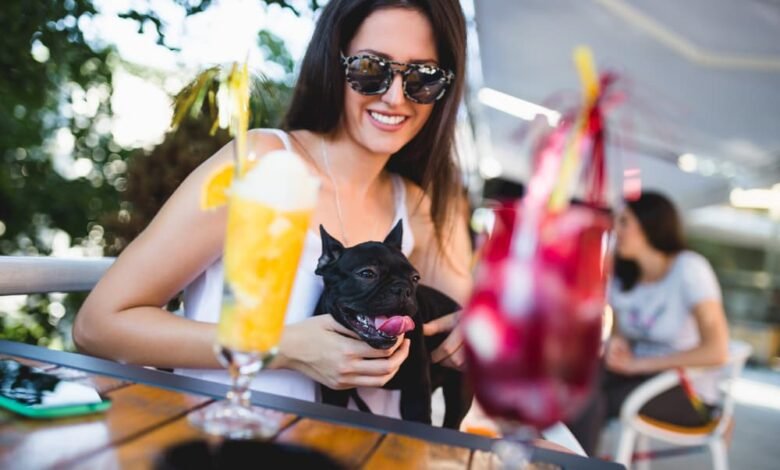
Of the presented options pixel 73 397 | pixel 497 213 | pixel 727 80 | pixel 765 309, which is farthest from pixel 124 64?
pixel 765 309

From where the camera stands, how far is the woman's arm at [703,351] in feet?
11.3

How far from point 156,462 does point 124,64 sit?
7.43 ft

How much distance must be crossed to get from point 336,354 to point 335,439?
0.45 metres

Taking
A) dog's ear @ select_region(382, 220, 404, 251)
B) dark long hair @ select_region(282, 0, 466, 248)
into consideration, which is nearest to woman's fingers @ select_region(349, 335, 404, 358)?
dog's ear @ select_region(382, 220, 404, 251)

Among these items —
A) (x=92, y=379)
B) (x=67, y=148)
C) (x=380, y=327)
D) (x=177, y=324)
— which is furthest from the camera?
(x=67, y=148)

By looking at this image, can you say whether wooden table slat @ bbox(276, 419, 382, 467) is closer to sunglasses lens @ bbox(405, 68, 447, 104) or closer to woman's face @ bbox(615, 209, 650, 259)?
sunglasses lens @ bbox(405, 68, 447, 104)

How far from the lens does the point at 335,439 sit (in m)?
0.94

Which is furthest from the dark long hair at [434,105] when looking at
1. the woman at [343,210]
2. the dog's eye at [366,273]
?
the dog's eye at [366,273]

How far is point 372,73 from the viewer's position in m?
1.68

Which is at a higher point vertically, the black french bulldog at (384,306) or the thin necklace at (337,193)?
the thin necklace at (337,193)

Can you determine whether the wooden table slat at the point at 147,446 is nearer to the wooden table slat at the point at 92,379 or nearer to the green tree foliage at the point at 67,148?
the wooden table slat at the point at 92,379

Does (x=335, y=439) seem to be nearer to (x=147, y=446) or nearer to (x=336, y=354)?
(x=147, y=446)

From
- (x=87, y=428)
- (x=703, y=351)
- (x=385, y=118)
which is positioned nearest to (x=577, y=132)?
(x=87, y=428)

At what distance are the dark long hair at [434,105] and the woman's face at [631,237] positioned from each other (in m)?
2.03
